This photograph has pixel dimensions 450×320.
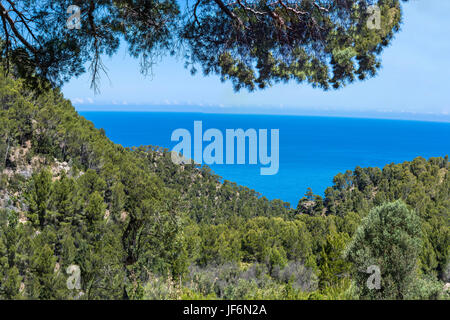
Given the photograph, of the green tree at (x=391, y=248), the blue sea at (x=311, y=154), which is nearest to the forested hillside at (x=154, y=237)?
the green tree at (x=391, y=248)

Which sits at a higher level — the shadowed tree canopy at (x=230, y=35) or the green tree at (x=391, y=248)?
the shadowed tree canopy at (x=230, y=35)

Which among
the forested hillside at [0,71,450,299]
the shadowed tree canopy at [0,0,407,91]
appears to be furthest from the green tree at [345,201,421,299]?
the shadowed tree canopy at [0,0,407,91]

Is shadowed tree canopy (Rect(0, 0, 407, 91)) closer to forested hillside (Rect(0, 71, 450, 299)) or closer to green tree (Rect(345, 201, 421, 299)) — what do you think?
forested hillside (Rect(0, 71, 450, 299))

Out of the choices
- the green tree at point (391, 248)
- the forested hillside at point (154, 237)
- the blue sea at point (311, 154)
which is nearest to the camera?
the green tree at point (391, 248)

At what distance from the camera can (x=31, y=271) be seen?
1551 centimetres

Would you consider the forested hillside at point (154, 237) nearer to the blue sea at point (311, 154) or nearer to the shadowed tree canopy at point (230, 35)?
the shadowed tree canopy at point (230, 35)

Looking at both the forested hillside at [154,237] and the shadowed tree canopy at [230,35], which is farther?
the forested hillside at [154,237]

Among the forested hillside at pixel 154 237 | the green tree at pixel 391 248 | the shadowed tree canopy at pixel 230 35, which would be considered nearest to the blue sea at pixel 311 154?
the forested hillside at pixel 154 237

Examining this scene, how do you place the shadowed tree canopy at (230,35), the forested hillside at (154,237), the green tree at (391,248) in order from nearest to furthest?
1. the shadowed tree canopy at (230,35)
2. the green tree at (391,248)
3. the forested hillside at (154,237)

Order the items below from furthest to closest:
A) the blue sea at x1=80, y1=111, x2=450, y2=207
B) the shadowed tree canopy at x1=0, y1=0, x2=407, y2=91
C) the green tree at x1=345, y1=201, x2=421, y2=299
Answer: the blue sea at x1=80, y1=111, x2=450, y2=207 < the green tree at x1=345, y1=201, x2=421, y2=299 < the shadowed tree canopy at x1=0, y1=0, x2=407, y2=91

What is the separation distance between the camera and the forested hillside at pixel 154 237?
730 centimetres

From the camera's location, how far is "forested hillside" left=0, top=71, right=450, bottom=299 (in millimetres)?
7305

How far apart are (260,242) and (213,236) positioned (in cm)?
318
